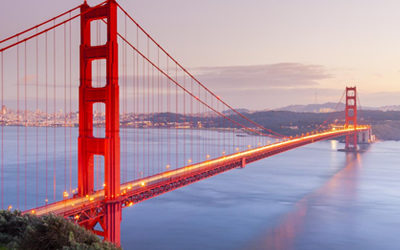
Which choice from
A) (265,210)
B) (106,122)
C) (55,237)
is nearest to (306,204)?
(265,210)

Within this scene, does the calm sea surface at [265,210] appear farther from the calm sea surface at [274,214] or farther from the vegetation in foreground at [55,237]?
the vegetation in foreground at [55,237]

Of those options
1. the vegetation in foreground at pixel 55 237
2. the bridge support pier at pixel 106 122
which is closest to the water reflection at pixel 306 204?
the bridge support pier at pixel 106 122

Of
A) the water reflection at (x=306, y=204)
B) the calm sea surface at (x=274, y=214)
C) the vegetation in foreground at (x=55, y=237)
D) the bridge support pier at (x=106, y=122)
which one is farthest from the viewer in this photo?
the calm sea surface at (x=274, y=214)

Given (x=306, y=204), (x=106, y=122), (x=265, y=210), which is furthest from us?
(x=306, y=204)

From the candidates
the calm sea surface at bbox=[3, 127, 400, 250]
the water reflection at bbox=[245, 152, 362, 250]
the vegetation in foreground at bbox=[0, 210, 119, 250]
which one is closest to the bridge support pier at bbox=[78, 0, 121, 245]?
the vegetation in foreground at bbox=[0, 210, 119, 250]

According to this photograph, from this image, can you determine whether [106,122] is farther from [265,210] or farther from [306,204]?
[306,204]

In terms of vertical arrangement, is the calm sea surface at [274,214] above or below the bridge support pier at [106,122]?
below
